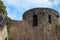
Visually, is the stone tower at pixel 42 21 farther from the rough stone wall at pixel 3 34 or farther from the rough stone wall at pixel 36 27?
the rough stone wall at pixel 3 34

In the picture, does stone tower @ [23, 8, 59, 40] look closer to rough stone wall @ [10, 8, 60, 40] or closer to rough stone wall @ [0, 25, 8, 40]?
rough stone wall @ [10, 8, 60, 40]

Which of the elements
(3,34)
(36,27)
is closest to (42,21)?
(36,27)

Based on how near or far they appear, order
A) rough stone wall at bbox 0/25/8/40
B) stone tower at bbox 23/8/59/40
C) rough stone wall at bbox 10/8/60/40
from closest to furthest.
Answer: rough stone wall at bbox 0/25/8/40 → rough stone wall at bbox 10/8/60/40 → stone tower at bbox 23/8/59/40

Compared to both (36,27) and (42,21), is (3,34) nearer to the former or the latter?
(36,27)

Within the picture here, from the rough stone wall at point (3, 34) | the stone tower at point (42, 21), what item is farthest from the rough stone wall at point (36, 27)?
the rough stone wall at point (3, 34)

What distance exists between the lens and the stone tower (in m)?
20.9

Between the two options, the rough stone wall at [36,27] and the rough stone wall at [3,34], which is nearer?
the rough stone wall at [3,34]

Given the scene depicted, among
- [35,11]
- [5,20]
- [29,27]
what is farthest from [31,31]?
[5,20]

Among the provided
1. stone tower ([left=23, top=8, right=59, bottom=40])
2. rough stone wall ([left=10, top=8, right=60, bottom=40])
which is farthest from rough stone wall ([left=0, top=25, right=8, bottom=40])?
stone tower ([left=23, top=8, right=59, bottom=40])

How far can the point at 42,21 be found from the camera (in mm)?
21375

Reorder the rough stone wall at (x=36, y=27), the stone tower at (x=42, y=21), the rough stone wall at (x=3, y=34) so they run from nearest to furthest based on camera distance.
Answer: the rough stone wall at (x=3, y=34)
the rough stone wall at (x=36, y=27)
the stone tower at (x=42, y=21)

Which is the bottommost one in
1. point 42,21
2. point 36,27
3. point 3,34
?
point 3,34

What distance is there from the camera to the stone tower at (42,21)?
2088 centimetres

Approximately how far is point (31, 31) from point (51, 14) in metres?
2.34
